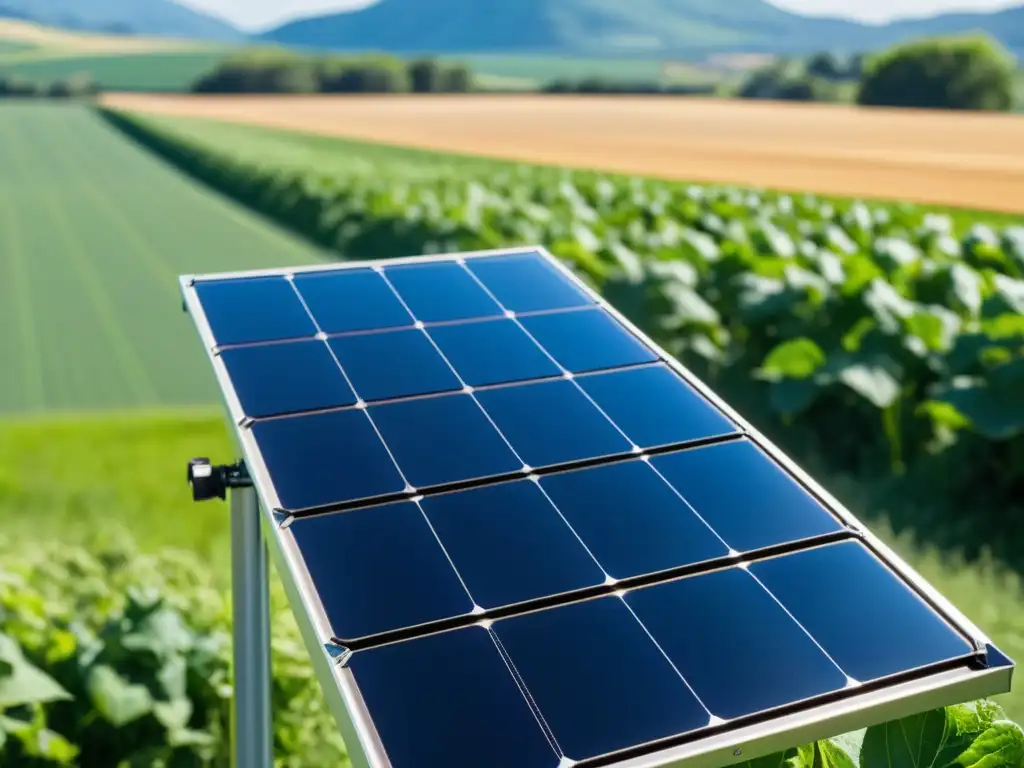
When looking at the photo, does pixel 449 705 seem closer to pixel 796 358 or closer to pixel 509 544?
pixel 509 544

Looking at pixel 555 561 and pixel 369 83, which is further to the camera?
pixel 369 83

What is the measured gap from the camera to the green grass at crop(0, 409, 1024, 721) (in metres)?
6.73

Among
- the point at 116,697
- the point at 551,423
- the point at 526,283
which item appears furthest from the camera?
the point at 116,697

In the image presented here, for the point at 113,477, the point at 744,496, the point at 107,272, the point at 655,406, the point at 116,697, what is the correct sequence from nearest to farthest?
the point at 744,496 → the point at 655,406 → the point at 116,697 → the point at 113,477 → the point at 107,272

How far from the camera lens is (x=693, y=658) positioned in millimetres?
2193

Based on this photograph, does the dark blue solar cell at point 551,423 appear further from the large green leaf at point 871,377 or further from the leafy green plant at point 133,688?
the large green leaf at point 871,377

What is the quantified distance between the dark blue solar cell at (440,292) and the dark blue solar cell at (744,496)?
3.45 ft

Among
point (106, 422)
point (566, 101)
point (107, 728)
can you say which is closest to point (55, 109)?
point (566, 101)

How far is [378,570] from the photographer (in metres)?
2.36

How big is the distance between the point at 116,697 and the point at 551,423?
2325mm

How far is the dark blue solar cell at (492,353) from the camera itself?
3254mm

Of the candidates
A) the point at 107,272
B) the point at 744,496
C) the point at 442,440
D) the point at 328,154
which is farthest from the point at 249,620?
the point at 328,154

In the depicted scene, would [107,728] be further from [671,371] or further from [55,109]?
[55,109]

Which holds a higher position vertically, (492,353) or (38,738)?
(492,353)
